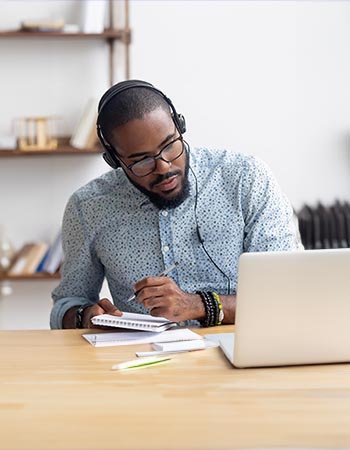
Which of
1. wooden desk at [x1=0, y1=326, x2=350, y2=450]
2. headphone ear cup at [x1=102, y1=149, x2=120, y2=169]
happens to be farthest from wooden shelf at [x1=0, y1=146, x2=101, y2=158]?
wooden desk at [x1=0, y1=326, x2=350, y2=450]

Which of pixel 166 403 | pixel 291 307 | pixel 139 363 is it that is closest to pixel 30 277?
pixel 139 363

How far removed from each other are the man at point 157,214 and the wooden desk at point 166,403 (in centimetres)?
55

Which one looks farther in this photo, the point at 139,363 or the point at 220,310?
the point at 220,310

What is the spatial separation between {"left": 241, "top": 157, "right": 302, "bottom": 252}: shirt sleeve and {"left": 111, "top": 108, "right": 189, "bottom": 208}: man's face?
204mm

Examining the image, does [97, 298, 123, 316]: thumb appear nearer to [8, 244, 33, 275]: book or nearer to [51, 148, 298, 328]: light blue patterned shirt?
[51, 148, 298, 328]: light blue patterned shirt

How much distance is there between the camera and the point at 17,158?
4438 mm

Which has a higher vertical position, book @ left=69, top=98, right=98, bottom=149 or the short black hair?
the short black hair

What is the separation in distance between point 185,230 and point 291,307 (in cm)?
80

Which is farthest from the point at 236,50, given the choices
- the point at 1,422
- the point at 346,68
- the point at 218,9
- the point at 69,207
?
the point at 1,422

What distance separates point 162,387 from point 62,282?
101 cm

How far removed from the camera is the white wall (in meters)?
4.38

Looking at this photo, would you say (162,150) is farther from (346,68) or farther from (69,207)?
(346,68)

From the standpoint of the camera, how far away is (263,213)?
→ 2.66 meters

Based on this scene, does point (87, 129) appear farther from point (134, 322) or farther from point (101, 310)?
point (134, 322)
